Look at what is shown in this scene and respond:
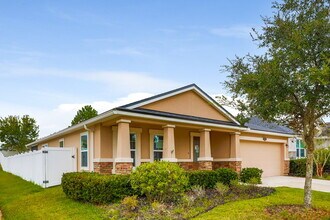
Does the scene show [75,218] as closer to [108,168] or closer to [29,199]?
[29,199]

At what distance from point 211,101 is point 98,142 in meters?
6.74

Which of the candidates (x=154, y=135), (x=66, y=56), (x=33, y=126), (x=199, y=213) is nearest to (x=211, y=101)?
(x=154, y=135)

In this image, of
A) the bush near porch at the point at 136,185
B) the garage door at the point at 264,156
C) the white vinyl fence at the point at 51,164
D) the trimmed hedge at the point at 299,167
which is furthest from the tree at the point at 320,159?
the white vinyl fence at the point at 51,164

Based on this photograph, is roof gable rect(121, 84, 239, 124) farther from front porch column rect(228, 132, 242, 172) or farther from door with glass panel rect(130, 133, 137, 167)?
door with glass panel rect(130, 133, 137, 167)

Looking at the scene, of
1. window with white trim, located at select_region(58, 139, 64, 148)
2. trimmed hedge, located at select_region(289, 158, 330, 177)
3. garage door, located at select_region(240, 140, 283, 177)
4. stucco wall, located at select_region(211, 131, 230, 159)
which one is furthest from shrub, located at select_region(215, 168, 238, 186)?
window with white trim, located at select_region(58, 139, 64, 148)

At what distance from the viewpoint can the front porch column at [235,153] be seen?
18.3 meters

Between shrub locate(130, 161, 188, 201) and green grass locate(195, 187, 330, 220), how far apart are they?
4.92ft

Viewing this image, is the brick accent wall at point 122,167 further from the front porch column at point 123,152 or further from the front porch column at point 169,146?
the front porch column at point 169,146

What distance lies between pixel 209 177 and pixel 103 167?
15.8 ft

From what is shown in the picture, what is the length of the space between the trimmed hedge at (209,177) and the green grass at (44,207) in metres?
4.53

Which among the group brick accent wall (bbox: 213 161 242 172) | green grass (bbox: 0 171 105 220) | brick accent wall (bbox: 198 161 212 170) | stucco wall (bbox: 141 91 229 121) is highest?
stucco wall (bbox: 141 91 229 121)

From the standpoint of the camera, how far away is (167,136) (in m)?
14.9

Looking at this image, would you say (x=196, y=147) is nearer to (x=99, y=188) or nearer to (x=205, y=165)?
(x=205, y=165)

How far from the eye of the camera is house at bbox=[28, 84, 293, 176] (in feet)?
45.3
